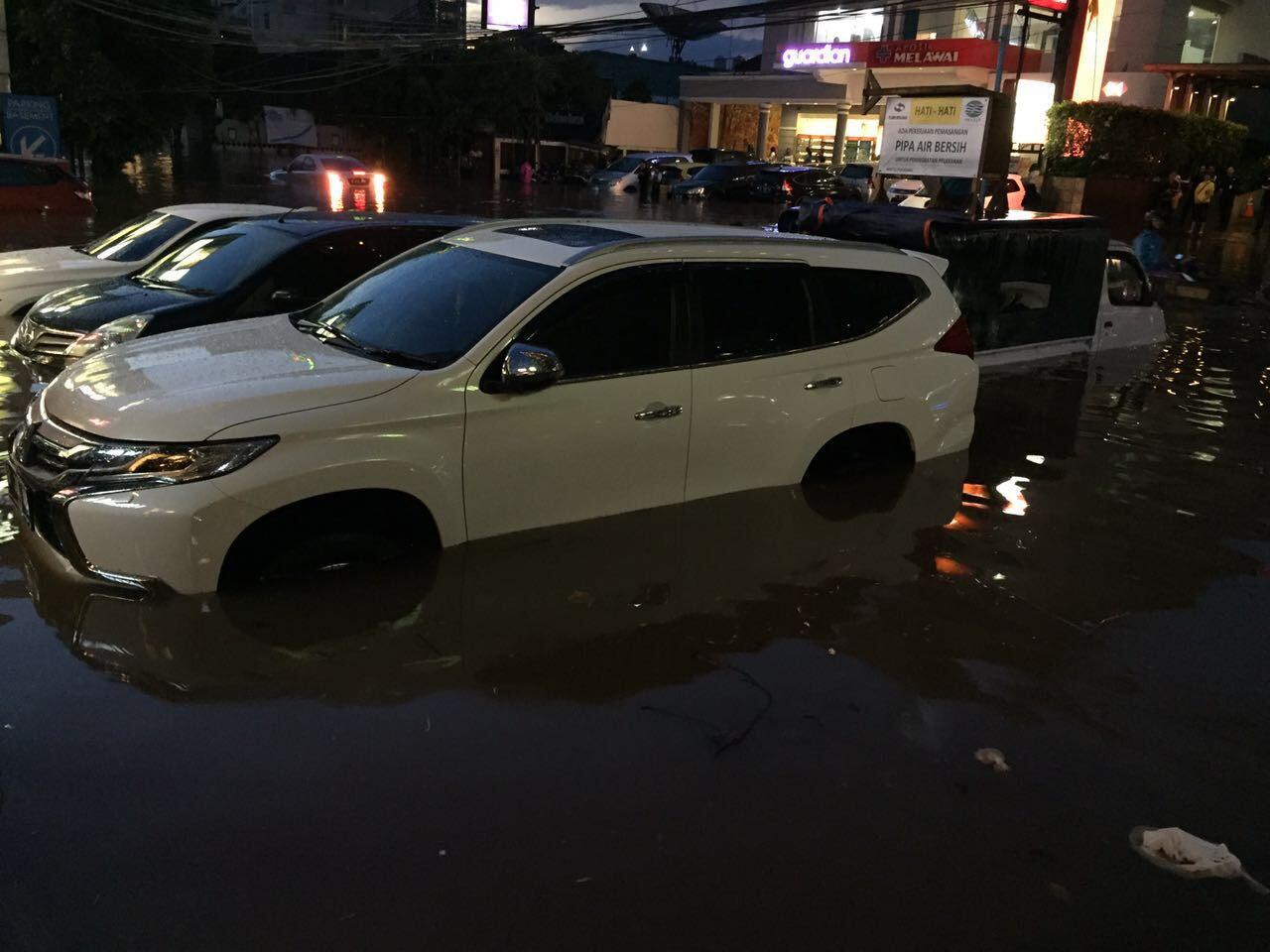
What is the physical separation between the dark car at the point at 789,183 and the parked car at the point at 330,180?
12.9 metres

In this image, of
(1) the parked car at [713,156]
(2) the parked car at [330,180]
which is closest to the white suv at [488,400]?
(2) the parked car at [330,180]

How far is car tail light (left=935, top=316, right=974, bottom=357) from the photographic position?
6.52 meters

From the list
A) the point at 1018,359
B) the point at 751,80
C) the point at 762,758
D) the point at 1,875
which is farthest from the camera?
the point at 751,80

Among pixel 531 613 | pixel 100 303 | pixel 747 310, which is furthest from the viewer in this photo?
pixel 100 303

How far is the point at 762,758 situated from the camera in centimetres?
383

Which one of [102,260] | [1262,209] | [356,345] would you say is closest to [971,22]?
[1262,209]

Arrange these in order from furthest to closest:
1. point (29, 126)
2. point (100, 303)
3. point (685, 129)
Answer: point (685, 129), point (29, 126), point (100, 303)

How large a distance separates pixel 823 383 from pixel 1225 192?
1125 inches

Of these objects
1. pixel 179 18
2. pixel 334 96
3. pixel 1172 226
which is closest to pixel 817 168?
pixel 1172 226

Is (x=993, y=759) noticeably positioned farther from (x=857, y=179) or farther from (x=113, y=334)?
(x=857, y=179)

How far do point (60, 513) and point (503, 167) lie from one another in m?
57.9

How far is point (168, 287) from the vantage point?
8422 millimetres

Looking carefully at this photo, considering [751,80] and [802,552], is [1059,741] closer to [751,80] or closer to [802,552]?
[802,552]

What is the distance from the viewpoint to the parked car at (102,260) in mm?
9930
